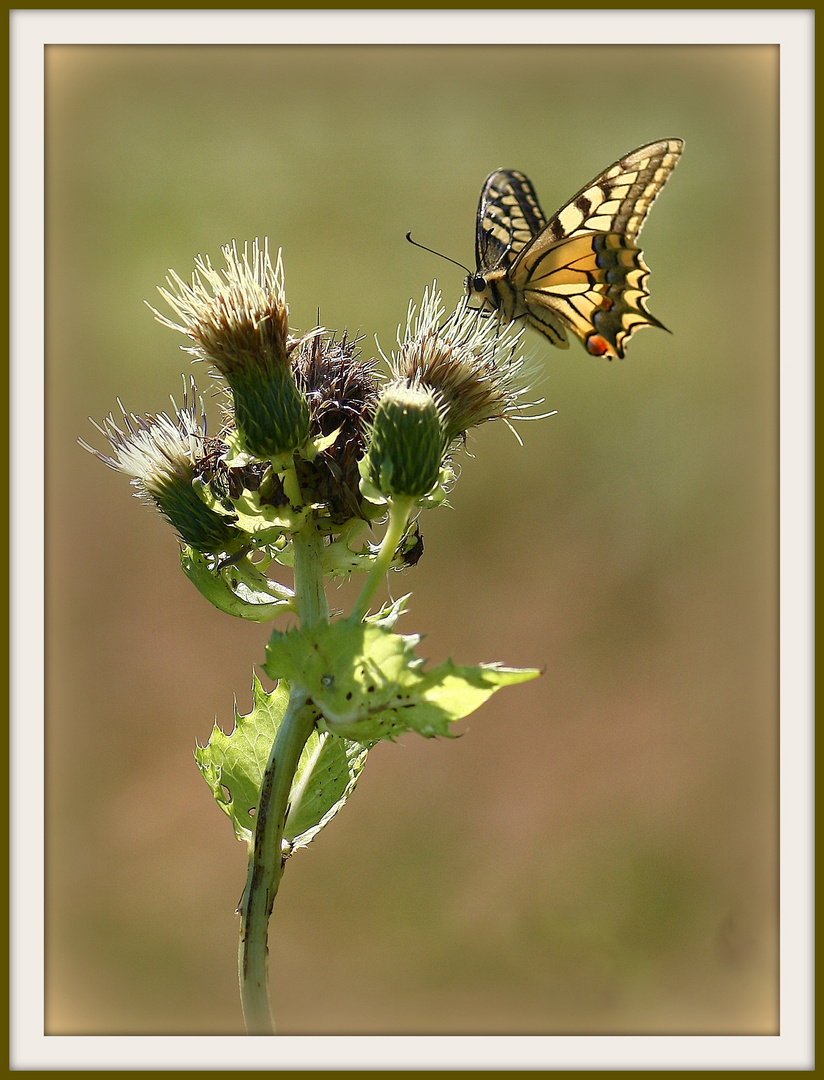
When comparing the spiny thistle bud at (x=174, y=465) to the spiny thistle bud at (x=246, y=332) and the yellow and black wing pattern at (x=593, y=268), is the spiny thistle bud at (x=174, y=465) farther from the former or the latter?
the yellow and black wing pattern at (x=593, y=268)

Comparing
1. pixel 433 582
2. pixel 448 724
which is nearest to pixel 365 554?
pixel 448 724

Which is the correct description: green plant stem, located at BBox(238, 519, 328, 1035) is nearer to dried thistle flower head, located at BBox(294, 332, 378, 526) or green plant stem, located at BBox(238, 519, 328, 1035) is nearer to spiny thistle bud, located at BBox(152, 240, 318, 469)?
dried thistle flower head, located at BBox(294, 332, 378, 526)

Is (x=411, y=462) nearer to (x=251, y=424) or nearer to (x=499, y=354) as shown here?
(x=251, y=424)

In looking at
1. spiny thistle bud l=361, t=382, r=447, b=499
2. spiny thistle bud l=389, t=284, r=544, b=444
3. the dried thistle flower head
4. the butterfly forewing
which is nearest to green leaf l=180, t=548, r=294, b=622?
the dried thistle flower head

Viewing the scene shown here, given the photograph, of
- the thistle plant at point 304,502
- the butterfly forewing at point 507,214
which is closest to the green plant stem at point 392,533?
the thistle plant at point 304,502

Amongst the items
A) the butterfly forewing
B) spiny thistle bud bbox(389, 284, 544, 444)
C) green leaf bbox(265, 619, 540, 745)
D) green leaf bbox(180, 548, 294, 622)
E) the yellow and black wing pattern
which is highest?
the butterfly forewing
